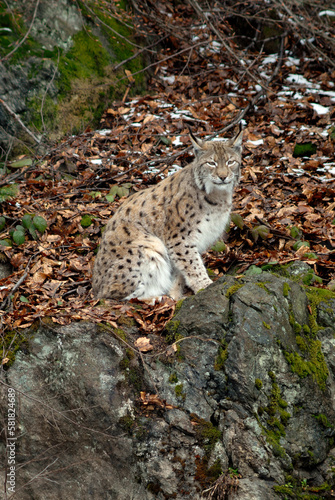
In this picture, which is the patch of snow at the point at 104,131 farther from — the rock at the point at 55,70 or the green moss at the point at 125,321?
the green moss at the point at 125,321

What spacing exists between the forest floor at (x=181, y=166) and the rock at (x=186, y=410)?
449 millimetres

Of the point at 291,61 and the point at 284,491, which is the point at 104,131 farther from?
the point at 284,491

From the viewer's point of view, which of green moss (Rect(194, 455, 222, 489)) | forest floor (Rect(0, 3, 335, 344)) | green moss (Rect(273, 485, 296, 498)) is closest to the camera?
green moss (Rect(273, 485, 296, 498))

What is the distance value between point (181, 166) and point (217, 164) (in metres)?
3.05

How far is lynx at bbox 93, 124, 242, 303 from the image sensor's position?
18.4 ft

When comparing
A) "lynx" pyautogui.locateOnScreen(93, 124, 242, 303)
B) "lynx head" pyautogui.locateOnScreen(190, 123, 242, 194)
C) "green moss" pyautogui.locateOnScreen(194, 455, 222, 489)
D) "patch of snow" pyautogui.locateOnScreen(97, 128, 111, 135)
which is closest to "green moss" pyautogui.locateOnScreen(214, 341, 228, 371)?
"green moss" pyautogui.locateOnScreen(194, 455, 222, 489)

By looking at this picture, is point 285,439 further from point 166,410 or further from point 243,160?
point 243,160

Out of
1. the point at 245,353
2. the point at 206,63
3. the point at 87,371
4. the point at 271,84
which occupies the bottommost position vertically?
the point at 271,84

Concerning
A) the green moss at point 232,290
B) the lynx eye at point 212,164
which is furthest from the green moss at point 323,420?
the lynx eye at point 212,164

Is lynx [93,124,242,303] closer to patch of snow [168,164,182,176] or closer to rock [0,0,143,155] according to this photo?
patch of snow [168,164,182,176]

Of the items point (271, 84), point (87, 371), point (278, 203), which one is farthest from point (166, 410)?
point (271, 84)

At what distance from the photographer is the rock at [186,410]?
148 inches

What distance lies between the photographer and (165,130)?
966 cm

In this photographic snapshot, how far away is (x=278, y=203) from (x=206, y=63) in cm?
525
